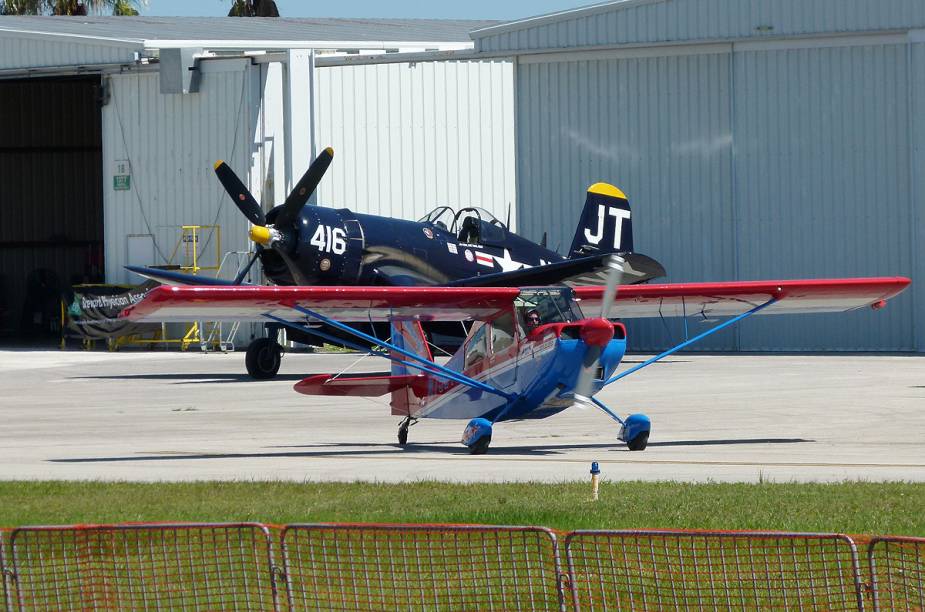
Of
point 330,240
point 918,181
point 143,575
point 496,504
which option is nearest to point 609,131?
point 918,181

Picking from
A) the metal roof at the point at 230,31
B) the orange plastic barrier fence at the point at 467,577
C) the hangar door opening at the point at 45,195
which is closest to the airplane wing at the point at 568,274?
the orange plastic barrier fence at the point at 467,577

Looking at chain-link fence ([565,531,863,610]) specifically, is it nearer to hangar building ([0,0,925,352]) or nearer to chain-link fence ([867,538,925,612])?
chain-link fence ([867,538,925,612])

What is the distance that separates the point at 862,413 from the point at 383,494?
29.3 feet

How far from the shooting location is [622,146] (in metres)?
34.0

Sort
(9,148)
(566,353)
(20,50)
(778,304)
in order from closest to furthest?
(566,353) → (778,304) → (20,50) → (9,148)

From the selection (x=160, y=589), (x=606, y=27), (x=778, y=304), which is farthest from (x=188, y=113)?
(x=160, y=589)

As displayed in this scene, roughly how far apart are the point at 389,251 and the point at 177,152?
502 inches

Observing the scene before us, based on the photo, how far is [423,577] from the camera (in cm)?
745

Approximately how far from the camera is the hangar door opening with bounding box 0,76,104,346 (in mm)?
45562

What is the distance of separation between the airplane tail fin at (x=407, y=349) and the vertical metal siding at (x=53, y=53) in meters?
21.7

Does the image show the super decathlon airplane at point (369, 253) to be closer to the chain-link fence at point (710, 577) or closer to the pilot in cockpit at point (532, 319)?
the pilot in cockpit at point (532, 319)

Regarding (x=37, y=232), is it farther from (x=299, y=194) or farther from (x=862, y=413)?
(x=862, y=413)

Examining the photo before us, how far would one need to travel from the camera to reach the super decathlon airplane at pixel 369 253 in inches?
923

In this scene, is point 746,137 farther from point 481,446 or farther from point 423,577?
point 423,577
